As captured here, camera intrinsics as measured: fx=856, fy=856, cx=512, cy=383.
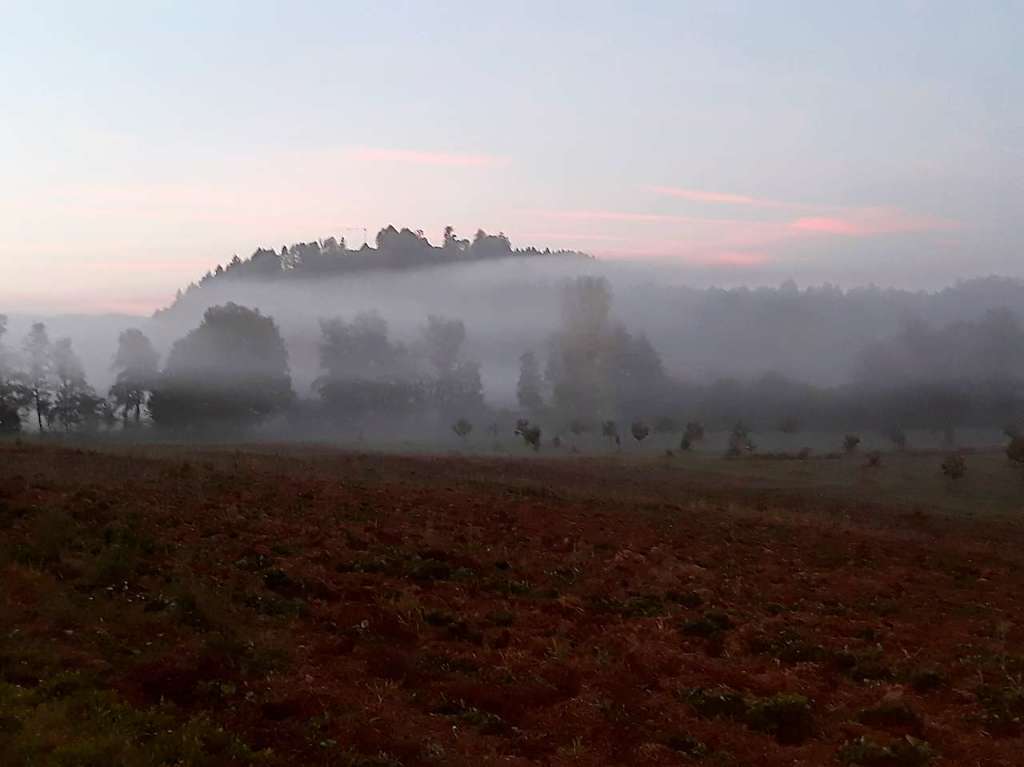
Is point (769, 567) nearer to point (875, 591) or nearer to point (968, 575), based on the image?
point (875, 591)

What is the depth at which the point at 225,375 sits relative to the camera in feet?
327

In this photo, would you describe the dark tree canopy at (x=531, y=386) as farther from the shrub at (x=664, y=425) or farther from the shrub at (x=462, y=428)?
the shrub at (x=462, y=428)

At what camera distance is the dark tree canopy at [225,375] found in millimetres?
93375

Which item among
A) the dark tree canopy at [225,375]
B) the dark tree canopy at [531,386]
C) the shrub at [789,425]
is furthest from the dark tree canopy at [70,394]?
the shrub at [789,425]

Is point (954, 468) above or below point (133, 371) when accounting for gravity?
below

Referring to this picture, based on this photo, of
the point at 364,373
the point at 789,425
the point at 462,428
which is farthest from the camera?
the point at 789,425

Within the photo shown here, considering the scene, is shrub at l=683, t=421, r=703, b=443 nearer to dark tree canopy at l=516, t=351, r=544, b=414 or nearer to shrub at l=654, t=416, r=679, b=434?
shrub at l=654, t=416, r=679, b=434

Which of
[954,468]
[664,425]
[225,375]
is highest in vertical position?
[225,375]

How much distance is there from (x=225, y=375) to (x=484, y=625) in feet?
295

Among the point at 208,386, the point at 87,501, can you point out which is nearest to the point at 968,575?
the point at 87,501

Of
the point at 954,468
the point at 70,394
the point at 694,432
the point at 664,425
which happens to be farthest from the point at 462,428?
the point at 954,468

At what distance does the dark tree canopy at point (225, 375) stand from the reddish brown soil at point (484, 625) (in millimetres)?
66502

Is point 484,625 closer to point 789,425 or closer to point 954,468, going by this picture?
point 954,468

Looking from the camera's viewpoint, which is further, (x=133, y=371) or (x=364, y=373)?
(x=364, y=373)
